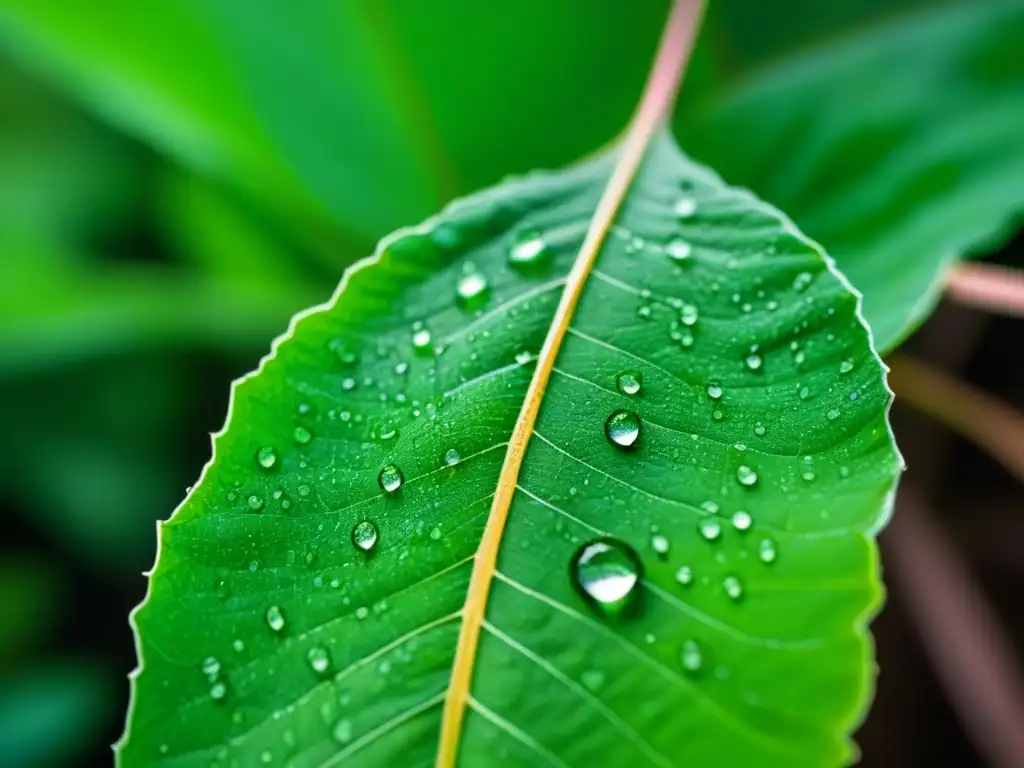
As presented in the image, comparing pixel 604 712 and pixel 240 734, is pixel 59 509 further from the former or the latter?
pixel 604 712

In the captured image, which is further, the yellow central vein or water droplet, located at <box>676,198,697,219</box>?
water droplet, located at <box>676,198,697,219</box>

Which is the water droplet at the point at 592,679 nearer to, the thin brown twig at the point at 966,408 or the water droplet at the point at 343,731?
the water droplet at the point at 343,731

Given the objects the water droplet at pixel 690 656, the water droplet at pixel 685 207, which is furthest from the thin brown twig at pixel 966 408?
the water droplet at pixel 690 656

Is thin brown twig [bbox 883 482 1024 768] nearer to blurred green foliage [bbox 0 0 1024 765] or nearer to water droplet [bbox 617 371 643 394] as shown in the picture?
blurred green foliage [bbox 0 0 1024 765]

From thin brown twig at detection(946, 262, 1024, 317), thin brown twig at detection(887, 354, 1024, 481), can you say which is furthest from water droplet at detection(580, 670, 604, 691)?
thin brown twig at detection(887, 354, 1024, 481)

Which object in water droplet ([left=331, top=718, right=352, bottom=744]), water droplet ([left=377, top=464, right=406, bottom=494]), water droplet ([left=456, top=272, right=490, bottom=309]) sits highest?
water droplet ([left=456, top=272, right=490, bottom=309])

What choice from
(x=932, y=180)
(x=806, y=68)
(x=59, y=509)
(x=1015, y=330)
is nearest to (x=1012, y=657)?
(x=1015, y=330)

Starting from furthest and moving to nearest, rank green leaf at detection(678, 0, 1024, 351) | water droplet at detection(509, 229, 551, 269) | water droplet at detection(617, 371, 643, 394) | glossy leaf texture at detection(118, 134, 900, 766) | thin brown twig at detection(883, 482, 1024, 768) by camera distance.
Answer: thin brown twig at detection(883, 482, 1024, 768) < green leaf at detection(678, 0, 1024, 351) < water droplet at detection(509, 229, 551, 269) < water droplet at detection(617, 371, 643, 394) < glossy leaf texture at detection(118, 134, 900, 766)

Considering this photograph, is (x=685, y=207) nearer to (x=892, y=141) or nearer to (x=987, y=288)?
(x=987, y=288)
